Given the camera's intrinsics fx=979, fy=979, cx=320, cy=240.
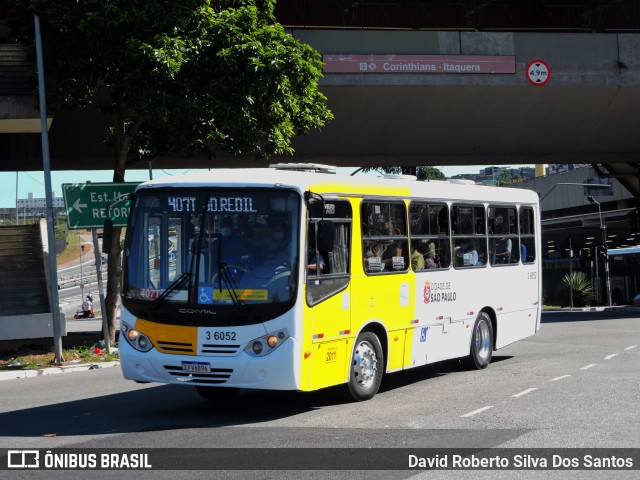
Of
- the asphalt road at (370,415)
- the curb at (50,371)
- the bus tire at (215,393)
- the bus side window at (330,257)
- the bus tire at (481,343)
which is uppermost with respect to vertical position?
the bus side window at (330,257)

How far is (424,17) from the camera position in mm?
36031

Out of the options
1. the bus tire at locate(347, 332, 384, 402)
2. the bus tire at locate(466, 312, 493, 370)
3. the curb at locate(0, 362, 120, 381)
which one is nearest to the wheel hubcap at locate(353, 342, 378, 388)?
the bus tire at locate(347, 332, 384, 402)

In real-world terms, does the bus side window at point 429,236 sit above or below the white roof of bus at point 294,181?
below

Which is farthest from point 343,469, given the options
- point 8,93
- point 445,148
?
point 445,148

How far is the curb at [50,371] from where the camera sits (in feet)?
60.2

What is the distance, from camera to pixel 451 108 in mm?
32188

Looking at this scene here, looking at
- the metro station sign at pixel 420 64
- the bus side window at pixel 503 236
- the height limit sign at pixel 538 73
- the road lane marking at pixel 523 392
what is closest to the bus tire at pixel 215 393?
the road lane marking at pixel 523 392

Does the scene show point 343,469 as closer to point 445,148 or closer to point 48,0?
point 48,0

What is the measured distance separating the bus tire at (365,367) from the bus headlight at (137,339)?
258cm

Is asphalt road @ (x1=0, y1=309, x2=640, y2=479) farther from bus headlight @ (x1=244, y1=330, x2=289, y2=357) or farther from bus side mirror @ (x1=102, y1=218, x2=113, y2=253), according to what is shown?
bus side mirror @ (x1=102, y1=218, x2=113, y2=253)

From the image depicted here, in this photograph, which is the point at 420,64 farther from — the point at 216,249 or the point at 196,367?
the point at 196,367

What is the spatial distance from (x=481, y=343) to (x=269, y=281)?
20.7ft

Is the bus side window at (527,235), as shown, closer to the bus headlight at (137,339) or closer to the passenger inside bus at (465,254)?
the passenger inside bus at (465,254)

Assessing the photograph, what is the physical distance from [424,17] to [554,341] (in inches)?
673
